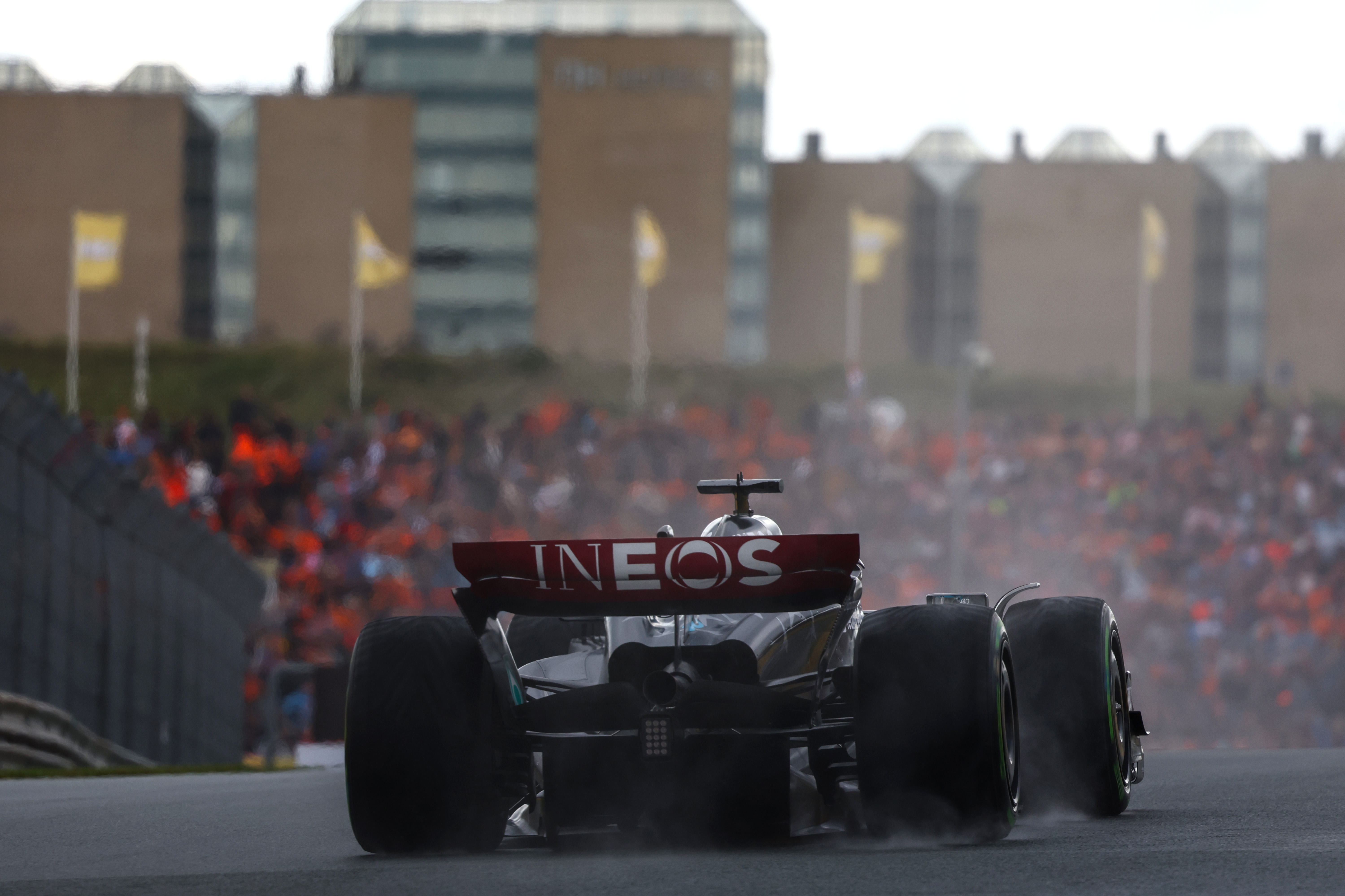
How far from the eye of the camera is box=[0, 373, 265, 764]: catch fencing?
15000 mm

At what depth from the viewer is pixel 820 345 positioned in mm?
65562

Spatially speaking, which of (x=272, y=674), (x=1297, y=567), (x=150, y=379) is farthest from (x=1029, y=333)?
(x=272, y=674)

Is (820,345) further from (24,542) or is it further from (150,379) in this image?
(24,542)

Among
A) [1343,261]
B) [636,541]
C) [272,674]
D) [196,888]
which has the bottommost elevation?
A: [272,674]

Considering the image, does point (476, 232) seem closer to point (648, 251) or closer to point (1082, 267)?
point (648, 251)

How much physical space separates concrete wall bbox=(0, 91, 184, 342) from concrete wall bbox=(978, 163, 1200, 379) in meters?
27.0

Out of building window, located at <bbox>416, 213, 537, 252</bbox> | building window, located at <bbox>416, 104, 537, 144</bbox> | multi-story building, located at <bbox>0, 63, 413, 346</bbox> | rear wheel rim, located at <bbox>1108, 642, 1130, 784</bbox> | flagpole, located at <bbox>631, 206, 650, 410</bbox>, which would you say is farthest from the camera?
building window, located at <bbox>416, 104, 537, 144</bbox>

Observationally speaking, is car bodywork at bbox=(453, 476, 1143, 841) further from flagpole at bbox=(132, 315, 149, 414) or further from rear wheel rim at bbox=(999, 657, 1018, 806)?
flagpole at bbox=(132, 315, 149, 414)

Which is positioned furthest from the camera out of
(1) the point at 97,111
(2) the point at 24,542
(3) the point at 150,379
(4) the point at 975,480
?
(1) the point at 97,111

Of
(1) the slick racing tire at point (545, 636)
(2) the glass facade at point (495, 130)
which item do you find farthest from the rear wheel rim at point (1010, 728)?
(2) the glass facade at point (495, 130)

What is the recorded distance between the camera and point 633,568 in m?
6.87

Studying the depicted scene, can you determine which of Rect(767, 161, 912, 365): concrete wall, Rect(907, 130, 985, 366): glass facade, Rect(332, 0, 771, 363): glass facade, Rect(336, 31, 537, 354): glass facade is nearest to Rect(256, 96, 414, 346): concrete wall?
Rect(336, 31, 537, 354): glass facade

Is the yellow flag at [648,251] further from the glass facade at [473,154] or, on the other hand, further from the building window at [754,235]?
the building window at [754,235]

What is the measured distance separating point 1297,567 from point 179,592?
17.3 meters
